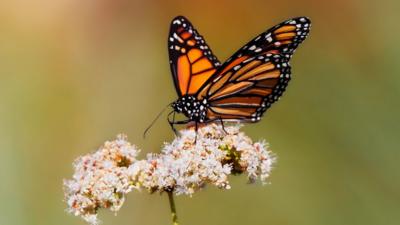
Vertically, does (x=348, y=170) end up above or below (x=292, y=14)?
below

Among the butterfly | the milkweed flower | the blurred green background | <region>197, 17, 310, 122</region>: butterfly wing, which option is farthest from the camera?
the blurred green background

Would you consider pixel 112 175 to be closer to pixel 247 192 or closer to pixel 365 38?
pixel 247 192

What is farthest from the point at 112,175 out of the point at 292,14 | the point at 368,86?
the point at 292,14

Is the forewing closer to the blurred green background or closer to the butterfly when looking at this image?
the butterfly

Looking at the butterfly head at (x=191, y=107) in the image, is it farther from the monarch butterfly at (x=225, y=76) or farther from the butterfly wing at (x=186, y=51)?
the butterfly wing at (x=186, y=51)

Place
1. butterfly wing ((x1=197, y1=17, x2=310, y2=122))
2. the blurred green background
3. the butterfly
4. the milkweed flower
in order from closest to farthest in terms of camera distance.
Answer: the milkweed flower, butterfly wing ((x1=197, y1=17, x2=310, y2=122)), the butterfly, the blurred green background

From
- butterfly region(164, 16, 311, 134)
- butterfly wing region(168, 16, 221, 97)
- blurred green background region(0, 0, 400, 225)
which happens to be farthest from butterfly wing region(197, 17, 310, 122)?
blurred green background region(0, 0, 400, 225)
